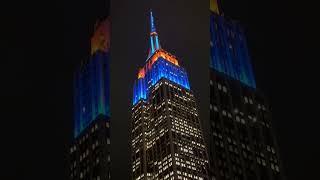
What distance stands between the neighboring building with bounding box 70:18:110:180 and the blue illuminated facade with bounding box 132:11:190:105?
11.6 m

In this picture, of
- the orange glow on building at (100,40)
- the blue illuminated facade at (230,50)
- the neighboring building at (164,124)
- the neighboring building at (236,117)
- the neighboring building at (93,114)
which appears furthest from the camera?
the orange glow on building at (100,40)

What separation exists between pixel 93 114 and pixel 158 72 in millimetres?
21722

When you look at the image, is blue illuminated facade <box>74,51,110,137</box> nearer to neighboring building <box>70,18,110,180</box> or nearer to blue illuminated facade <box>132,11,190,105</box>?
neighboring building <box>70,18,110,180</box>

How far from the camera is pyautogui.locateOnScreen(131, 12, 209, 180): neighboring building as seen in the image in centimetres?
6700

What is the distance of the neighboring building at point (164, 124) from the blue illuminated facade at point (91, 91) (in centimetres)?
1869

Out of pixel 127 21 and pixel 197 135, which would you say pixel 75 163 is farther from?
pixel 127 21

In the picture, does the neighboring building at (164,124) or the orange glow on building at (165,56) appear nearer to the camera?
the neighboring building at (164,124)

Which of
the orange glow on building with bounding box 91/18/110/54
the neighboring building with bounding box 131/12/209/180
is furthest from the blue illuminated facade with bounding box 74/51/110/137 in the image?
the neighboring building with bounding box 131/12/209/180

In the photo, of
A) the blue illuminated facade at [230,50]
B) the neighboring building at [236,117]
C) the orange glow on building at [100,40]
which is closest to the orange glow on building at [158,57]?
the neighboring building at [236,117]

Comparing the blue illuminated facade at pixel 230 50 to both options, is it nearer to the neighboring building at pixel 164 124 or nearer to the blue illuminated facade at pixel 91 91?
the neighboring building at pixel 164 124

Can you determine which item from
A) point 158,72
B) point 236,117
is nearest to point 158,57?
point 158,72

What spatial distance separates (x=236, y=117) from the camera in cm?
9150

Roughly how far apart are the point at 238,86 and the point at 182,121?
89.1 feet

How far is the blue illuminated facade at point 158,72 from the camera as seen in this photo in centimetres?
7875
